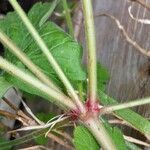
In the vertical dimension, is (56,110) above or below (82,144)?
below

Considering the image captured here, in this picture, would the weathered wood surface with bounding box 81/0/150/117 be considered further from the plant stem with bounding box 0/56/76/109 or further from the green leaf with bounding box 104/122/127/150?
the plant stem with bounding box 0/56/76/109

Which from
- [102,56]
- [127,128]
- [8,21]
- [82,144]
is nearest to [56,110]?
[102,56]

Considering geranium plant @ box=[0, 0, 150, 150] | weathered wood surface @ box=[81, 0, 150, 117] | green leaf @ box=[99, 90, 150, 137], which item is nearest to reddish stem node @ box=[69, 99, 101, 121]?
geranium plant @ box=[0, 0, 150, 150]

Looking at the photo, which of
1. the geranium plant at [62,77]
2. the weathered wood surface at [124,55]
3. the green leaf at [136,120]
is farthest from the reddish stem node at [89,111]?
the weathered wood surface at [124,55]

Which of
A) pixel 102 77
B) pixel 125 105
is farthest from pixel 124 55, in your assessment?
pixel 125 105

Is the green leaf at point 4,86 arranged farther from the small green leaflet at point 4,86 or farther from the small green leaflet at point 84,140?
the small green leaflet at point 84,140

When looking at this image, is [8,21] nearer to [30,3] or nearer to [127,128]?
[127,128]
